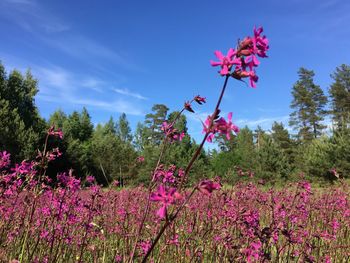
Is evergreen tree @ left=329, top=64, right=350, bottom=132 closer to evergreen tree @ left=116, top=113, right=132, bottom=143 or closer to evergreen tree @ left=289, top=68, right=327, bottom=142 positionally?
evergreen tree @ left=289, top=68, right=327, bottom=142

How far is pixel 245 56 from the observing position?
1.32 meters

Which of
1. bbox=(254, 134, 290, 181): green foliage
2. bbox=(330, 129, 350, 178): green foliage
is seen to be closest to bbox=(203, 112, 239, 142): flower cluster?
bbox=(330, 129, 350, 178): green foliage

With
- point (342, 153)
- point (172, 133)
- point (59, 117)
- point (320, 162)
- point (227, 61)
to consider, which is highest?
point (59, 117)

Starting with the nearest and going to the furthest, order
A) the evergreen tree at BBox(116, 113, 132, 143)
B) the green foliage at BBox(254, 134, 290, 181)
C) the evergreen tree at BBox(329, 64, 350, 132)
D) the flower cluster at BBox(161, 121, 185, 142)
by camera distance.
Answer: the flower cluster at BBox(161, 121, 185, 142) → the green foliage at BBox(254, 134, 290, 181) → the evergreen tree at BBox(329, 64, 350, 132) → the evergreen tree at BBox(116, 113, 132, 143)

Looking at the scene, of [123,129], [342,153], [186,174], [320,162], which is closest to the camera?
[186,174]

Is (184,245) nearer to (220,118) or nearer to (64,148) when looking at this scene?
(220,118)

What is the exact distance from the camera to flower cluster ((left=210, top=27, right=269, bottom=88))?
1272 mm

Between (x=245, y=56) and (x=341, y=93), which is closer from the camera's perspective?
(x=245, y=56)

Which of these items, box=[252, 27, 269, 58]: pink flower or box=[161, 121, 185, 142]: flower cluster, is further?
box=[161, 121, 185, 142]: flower cluster

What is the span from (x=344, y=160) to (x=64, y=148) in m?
27.3

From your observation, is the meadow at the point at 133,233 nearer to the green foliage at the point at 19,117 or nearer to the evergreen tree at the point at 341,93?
the green foliage at the point at 19,117

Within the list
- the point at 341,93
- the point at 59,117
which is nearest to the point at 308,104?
the point at 341,93

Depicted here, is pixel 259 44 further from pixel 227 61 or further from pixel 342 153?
pixel 342 153

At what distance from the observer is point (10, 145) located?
30859 millimetres
